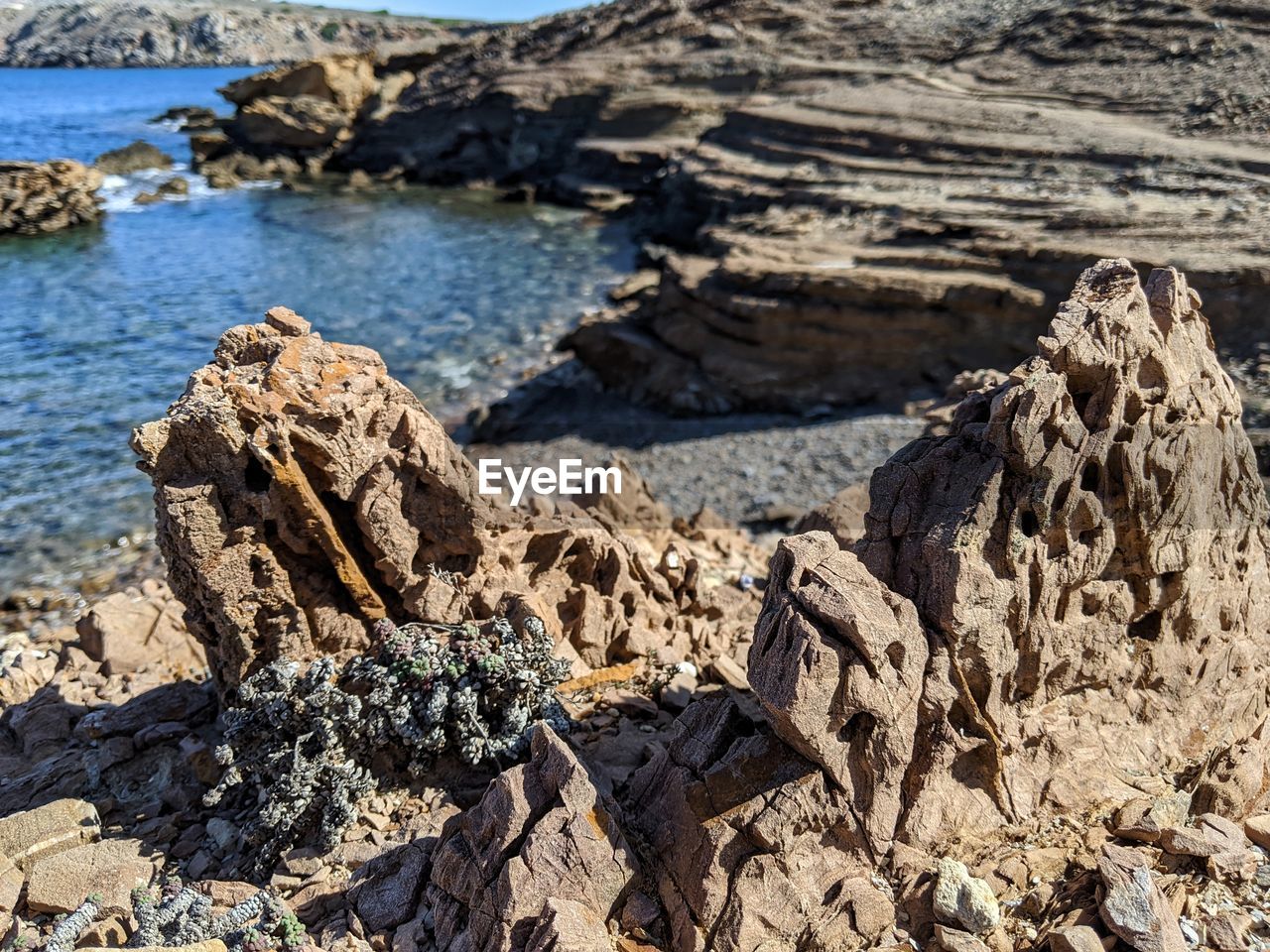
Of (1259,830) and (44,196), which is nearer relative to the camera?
(1259,830)

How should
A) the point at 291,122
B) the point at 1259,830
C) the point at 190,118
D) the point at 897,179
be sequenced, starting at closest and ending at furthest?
the point at 1259,830, the point at 897,179, the point at 291,122, the point at 190,118

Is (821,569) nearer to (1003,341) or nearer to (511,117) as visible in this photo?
(1003,341)

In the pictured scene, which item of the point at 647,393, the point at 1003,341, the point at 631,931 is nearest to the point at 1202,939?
the point at 631,931

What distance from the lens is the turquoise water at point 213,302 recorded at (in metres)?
19.0

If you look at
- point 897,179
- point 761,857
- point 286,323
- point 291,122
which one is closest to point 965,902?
point 761,857

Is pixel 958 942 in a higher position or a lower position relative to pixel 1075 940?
lower

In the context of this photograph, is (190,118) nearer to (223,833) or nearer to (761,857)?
(223,833)

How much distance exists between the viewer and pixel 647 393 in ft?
74.9

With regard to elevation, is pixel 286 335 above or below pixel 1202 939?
above

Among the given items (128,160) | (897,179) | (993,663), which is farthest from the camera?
(128,160)

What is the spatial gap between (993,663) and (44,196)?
49.2 metres

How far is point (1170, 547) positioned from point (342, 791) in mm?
6114

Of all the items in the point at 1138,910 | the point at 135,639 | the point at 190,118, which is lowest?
the point at 190,118

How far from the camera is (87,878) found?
6098mm
